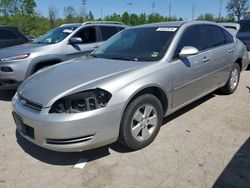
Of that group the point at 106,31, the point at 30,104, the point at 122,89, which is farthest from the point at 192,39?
the point at 106,31

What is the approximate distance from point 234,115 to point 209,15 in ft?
281

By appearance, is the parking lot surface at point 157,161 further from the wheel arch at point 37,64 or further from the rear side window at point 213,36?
the wheel arch at point 37,64

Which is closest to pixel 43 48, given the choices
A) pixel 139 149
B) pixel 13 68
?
pixel 13 68

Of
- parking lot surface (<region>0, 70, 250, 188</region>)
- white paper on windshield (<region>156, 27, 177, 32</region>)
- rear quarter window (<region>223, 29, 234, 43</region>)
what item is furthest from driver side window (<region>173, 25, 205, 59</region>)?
parking lot surface (<region>0, 70, 250, 188</region>)

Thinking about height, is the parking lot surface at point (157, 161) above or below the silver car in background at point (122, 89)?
below

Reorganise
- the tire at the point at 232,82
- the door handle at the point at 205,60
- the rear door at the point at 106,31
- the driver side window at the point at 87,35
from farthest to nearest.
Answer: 1. the rear door at the point at 106,31
2. the driver side window at the point at 87,35
3. the tire at the point at 232,82
4. the door handle at the point at 205,60

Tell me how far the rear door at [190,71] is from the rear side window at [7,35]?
674 centimetres

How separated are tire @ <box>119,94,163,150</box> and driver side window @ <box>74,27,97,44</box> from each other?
12.6 ft

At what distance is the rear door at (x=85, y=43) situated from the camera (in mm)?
6434

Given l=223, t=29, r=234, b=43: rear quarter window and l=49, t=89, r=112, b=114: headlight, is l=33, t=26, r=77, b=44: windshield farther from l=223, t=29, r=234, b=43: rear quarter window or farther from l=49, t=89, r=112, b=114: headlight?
l=49, t=89, r=112, b=114: headlight

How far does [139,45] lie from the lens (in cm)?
416

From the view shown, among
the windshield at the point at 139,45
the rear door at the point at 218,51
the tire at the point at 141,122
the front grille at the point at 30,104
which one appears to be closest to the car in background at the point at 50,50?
the windshield at the point at 139,45

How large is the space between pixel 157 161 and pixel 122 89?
977 mm

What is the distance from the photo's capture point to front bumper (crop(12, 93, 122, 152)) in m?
2.85
